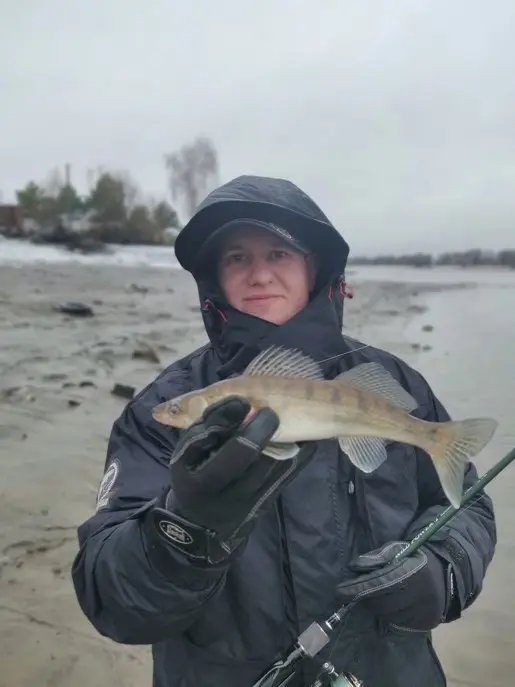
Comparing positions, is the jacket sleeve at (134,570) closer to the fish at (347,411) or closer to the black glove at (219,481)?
the black glove at (219,481)

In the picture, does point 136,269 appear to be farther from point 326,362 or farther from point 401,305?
point 326,362

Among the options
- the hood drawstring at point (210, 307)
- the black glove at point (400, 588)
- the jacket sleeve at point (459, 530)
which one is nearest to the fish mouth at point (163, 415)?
the hood drawstring at point (210, 307)

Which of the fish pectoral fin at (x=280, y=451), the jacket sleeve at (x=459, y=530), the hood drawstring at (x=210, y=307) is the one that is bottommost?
the jacket sleeve at (x=459, y=530)

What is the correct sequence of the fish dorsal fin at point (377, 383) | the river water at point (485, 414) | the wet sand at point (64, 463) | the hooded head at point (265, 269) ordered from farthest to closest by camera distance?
the river water at point (485, 414)
the wet sand at point (64, 463)
the hooded head at point (265, 269)
the fish dorsal fin at point (377, 383)

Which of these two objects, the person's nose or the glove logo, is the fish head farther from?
the person's nose

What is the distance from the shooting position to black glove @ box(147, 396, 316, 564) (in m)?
2.05

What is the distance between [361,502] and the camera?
2549 mm

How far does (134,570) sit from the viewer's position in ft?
7.25

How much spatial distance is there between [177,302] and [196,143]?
4947 cm

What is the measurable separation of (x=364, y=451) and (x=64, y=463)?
3877mm

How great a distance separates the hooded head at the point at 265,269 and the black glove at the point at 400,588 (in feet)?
2.92

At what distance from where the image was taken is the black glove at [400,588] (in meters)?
2.34

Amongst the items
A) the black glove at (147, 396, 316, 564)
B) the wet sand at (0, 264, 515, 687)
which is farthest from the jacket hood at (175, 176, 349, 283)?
the wet sand at (0, 264, 515, 687)

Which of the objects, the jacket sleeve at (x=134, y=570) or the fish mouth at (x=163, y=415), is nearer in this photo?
the jacket sleeve at (x=134, y=570)
